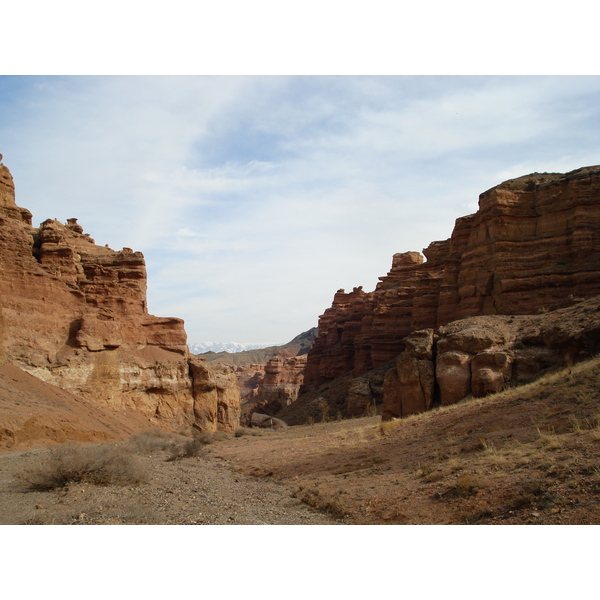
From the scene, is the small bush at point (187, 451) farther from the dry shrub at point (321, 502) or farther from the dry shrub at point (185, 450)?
the dry shrub at point (321, 502)

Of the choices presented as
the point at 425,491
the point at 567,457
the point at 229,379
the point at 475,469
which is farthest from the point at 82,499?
the point at 229,379

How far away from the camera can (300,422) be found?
5353cm

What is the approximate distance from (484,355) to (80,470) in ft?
50.9

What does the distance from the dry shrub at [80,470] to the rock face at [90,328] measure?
13.3 meters

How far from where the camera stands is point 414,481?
11.1 metres

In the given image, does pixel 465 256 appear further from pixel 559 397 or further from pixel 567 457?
pixel 567 457

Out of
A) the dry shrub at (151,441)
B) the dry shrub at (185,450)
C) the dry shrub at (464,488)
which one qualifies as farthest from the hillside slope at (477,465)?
the dry shrub at (151,441)

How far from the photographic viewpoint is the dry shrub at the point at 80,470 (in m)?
11.4

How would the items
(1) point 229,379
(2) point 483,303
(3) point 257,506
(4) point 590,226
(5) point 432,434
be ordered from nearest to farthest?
(3) point 257,506 → (5) point 432,434 → (1) point 229,379 → (4) point 590,226 → (2) point 483,303

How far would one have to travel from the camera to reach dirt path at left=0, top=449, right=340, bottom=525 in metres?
8.95

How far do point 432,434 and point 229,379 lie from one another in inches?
831

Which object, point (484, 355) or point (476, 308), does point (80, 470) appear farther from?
point (476, 308)

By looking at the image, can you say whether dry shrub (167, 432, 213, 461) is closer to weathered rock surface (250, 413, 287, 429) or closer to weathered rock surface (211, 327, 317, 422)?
weathered rock surface (250, 413, 287, 429)

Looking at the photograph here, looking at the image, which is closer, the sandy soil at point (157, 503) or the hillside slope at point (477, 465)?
the hillside slope at point (477, 465)
